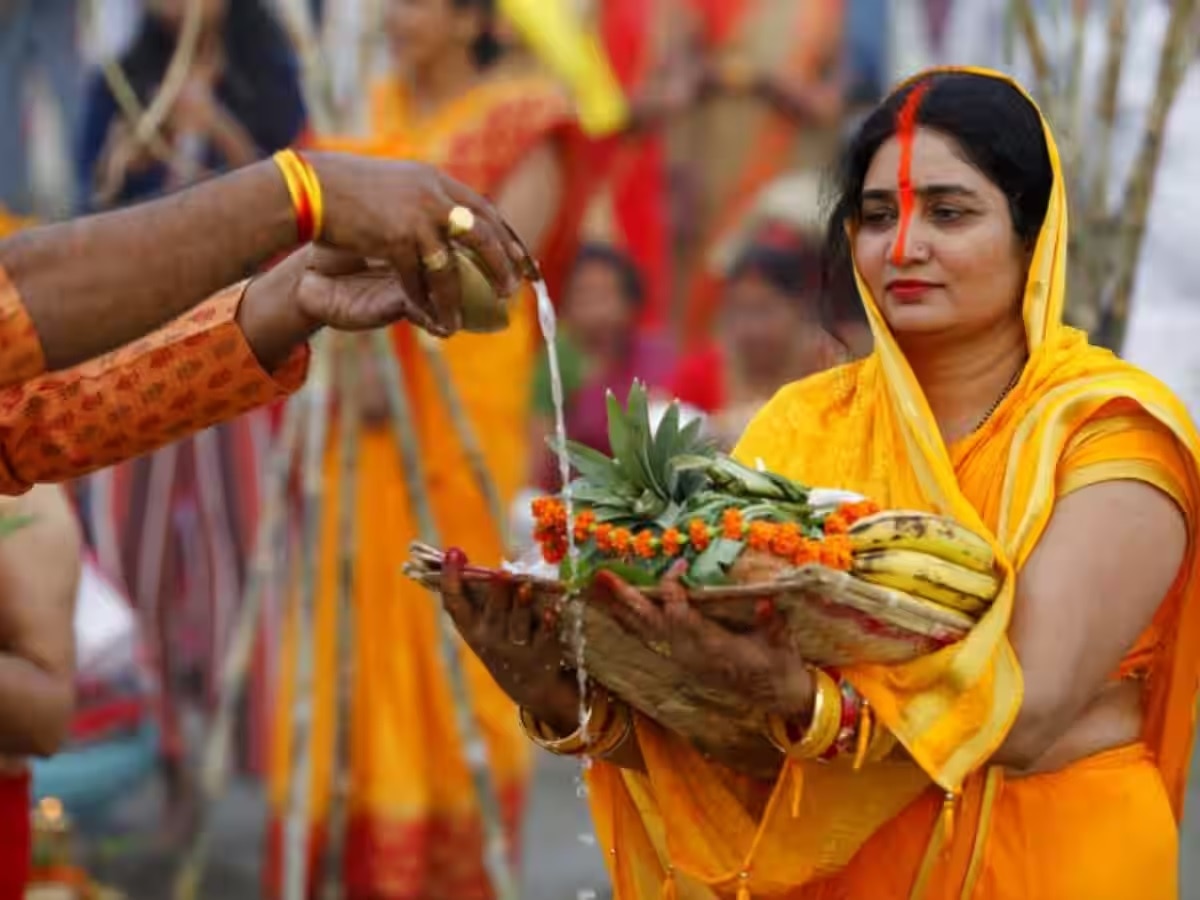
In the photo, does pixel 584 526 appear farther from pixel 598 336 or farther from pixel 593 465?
pixel 598 336

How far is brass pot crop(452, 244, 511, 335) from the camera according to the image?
2.84 metres

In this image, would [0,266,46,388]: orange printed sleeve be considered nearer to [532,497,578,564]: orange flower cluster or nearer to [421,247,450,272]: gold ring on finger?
[421,247,450,272]: gold ring on finger

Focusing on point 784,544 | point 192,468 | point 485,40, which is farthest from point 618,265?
point 784,544

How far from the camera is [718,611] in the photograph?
2934 mm

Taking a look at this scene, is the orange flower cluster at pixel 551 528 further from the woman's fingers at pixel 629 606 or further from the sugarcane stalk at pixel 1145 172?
the sugarcane stalk at pixel 1145 172

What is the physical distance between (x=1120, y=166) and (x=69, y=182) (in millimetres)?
4942

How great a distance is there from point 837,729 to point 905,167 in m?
0.85

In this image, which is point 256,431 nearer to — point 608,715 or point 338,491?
point 338,491

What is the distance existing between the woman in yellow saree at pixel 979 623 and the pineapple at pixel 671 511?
0.26ft

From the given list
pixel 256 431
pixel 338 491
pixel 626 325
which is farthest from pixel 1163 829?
pixel 626 325

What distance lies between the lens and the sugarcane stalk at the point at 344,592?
19.9 feet

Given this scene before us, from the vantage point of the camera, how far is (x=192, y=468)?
762 cm

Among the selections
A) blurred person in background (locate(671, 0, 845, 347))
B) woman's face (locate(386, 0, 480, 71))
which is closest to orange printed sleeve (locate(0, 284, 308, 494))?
woman's face (locate(386, 0, 480, 71))

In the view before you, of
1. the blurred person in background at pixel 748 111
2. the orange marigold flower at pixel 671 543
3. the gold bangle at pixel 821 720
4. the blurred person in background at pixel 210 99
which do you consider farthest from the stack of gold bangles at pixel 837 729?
the blurred person in background at pixel 748 111
